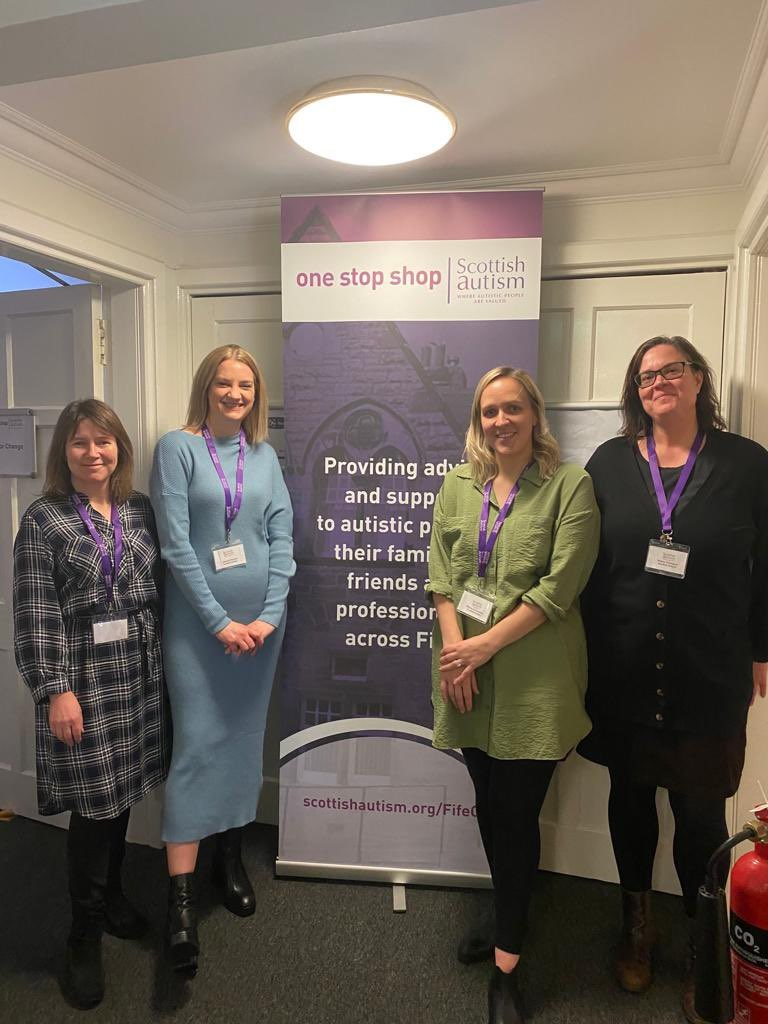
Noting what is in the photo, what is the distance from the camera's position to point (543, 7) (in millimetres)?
1413

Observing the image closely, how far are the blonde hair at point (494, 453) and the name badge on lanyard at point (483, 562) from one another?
5 centimetres

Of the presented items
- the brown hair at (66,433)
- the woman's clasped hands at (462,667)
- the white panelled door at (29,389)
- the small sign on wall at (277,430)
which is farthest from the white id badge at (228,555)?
the white panelled door at (29,389)

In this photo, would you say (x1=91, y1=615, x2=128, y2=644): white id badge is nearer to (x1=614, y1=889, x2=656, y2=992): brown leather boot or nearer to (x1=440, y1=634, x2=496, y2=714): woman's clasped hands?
(x1=440, y1=634, x2=496, y2=714): woman's clasped hands

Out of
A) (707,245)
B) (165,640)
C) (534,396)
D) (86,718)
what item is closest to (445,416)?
(534,396)

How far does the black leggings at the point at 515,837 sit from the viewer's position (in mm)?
1804

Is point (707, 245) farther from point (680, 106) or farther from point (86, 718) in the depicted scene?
point (86, 718)

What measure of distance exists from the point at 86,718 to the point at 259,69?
170 cm

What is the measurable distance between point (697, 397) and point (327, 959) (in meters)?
1.90

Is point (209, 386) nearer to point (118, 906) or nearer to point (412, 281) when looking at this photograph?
point (412, 281)

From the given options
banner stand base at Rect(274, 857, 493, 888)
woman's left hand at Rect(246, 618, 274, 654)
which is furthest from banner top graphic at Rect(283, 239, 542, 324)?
banner stand base at Rect(274, 857, 493, 888)

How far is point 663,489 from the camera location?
71.9 inches

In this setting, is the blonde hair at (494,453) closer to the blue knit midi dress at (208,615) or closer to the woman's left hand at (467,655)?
the woman's left hand at (467,655)

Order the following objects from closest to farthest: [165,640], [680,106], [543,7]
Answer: [543,7] → [680,106] → [165,640]

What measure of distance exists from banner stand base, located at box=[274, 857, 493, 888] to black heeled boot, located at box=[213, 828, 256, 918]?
0.16 meters
